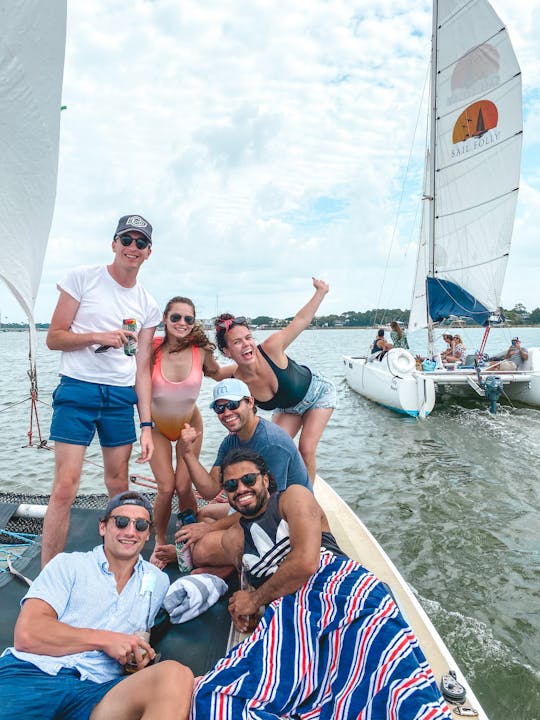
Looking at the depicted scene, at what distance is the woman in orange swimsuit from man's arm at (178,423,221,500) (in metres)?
Result: 0.36

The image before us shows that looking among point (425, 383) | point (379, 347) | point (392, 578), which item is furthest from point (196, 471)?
point (379, 347)

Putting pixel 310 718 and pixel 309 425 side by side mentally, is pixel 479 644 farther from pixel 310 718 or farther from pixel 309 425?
pixel 310 718

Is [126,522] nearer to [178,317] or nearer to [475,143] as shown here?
[178,317]

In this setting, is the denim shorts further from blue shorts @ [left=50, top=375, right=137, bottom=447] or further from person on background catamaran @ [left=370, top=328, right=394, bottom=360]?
person on background catamaran @ [left=370, top=328, right=394, bottom=360]

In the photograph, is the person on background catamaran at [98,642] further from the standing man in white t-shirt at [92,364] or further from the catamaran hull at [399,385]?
the catamaran hull at [399,385]

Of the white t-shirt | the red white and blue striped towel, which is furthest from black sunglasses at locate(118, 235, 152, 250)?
the red white and blue striped towel

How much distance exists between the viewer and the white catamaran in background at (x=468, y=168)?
650 inches

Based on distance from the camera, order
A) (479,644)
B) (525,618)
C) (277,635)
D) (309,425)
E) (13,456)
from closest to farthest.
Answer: (277,635) → (479,644) → (525,618) → (309,425) → (13,456)

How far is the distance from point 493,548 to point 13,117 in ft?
18.8

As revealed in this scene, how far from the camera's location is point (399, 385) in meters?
12.8

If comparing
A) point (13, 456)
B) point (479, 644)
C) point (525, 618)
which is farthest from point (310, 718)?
point (13, 456)

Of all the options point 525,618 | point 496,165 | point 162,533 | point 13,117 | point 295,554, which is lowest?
point 525,618

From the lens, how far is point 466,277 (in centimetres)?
1758

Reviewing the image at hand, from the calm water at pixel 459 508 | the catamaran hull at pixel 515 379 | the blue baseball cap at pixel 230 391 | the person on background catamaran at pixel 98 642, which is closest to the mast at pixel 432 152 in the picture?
the catamaran hull at pixel 515 379
